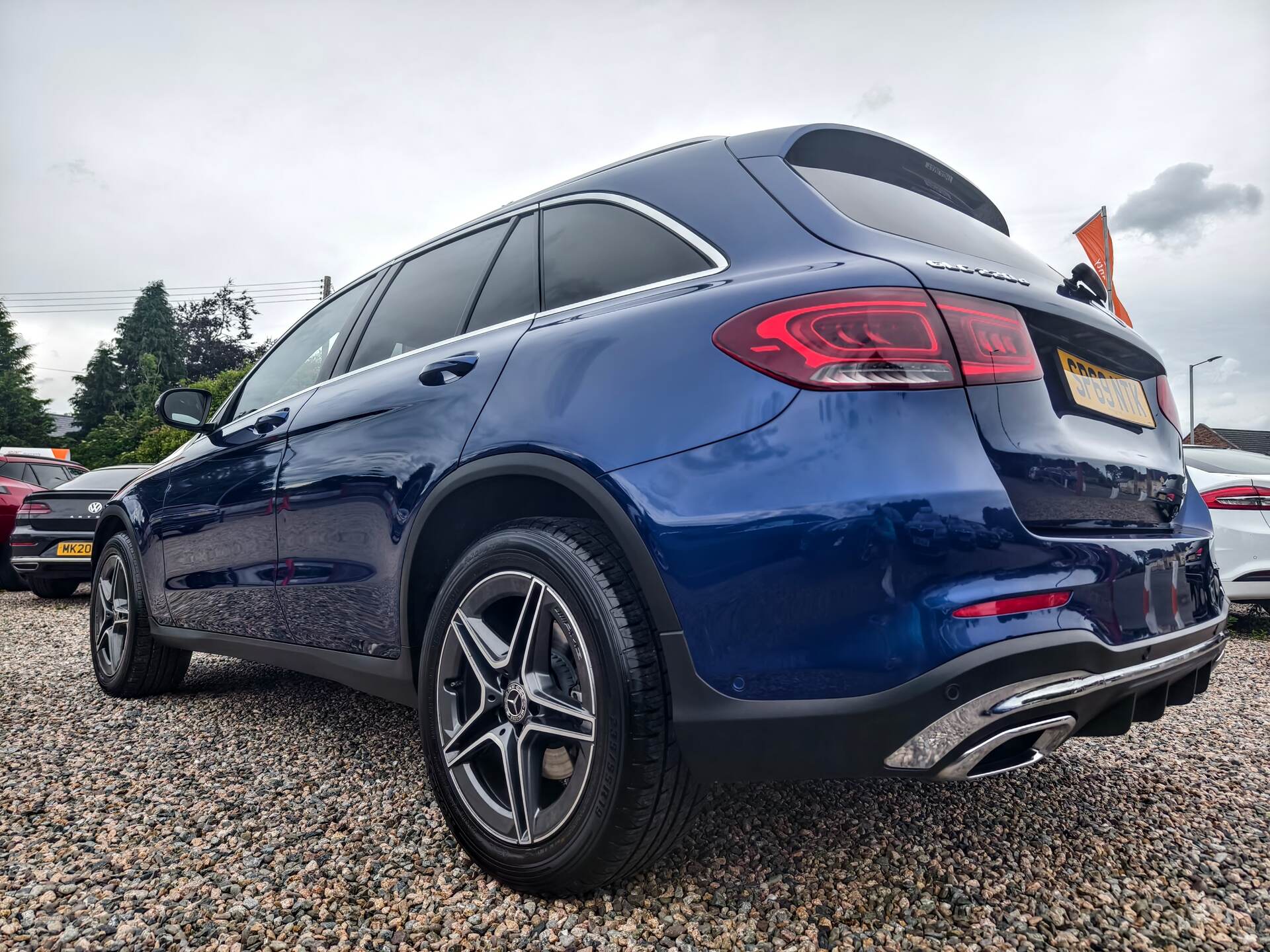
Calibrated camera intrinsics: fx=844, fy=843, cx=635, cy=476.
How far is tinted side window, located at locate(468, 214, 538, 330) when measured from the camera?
92.2 inches

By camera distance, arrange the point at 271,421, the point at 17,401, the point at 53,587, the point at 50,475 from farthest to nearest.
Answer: the point at 17,401 < the point at 50,475 < the point at 53,587 < the point at 271,421

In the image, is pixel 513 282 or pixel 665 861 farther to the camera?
pixel 513 282

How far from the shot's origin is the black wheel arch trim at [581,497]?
65.2 inches

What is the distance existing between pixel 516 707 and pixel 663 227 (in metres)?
1.17

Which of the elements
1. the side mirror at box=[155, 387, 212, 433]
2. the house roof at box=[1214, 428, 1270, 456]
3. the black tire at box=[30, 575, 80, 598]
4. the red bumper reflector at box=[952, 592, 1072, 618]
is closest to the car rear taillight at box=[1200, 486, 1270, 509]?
the red bumper reflector at box=[952, 592, 1072, 618]

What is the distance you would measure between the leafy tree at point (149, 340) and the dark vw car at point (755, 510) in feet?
210

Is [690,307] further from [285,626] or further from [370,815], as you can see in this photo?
[285,626]

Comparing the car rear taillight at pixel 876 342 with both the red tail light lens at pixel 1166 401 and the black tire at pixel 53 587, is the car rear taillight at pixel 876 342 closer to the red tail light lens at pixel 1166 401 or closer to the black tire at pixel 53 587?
the red tail light lens at pixel 1166 401

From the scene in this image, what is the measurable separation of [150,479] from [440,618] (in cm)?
265

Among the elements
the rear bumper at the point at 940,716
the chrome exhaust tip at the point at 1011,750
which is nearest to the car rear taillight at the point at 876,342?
the rear bumper at the point at 940,716

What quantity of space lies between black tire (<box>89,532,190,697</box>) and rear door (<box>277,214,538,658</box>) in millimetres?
1469

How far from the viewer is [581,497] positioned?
1814 millimetres

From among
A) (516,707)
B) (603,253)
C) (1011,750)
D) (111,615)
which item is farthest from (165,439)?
(1011,750)

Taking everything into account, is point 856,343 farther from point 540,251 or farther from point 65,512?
point 65,512
